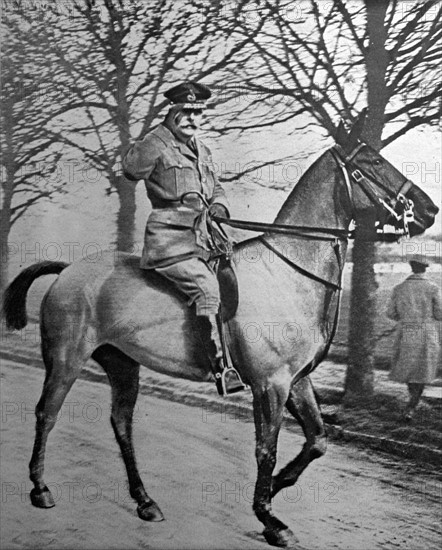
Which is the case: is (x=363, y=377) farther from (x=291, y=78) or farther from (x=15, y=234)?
(x=15, y=234)

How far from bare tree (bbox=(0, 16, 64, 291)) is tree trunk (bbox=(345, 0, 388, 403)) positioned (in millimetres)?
1363

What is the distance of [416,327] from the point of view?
280 centimetres

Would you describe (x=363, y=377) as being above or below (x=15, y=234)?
below

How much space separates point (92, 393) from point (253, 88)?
149 cm

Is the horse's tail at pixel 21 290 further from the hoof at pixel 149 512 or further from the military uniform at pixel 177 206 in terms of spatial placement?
the hoof at pixel 149 512

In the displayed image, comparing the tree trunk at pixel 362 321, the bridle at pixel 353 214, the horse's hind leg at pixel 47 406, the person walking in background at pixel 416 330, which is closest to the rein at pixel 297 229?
the bridle at pixel 353 214

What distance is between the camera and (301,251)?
273 centimetres

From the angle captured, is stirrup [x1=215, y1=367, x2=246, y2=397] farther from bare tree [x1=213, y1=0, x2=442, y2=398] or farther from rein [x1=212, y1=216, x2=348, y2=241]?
rein [x1=212, y1=216, x2=348, y2=241]

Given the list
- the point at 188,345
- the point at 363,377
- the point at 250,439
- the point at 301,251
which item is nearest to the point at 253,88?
the point at 301,251

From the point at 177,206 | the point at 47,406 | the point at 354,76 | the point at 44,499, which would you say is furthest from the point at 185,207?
the point at 44,499

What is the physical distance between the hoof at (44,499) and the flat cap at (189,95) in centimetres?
176

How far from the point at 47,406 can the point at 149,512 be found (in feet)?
2.05

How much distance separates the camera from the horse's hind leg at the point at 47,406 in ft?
9.23

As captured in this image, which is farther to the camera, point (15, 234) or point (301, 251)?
point (15, 234)
